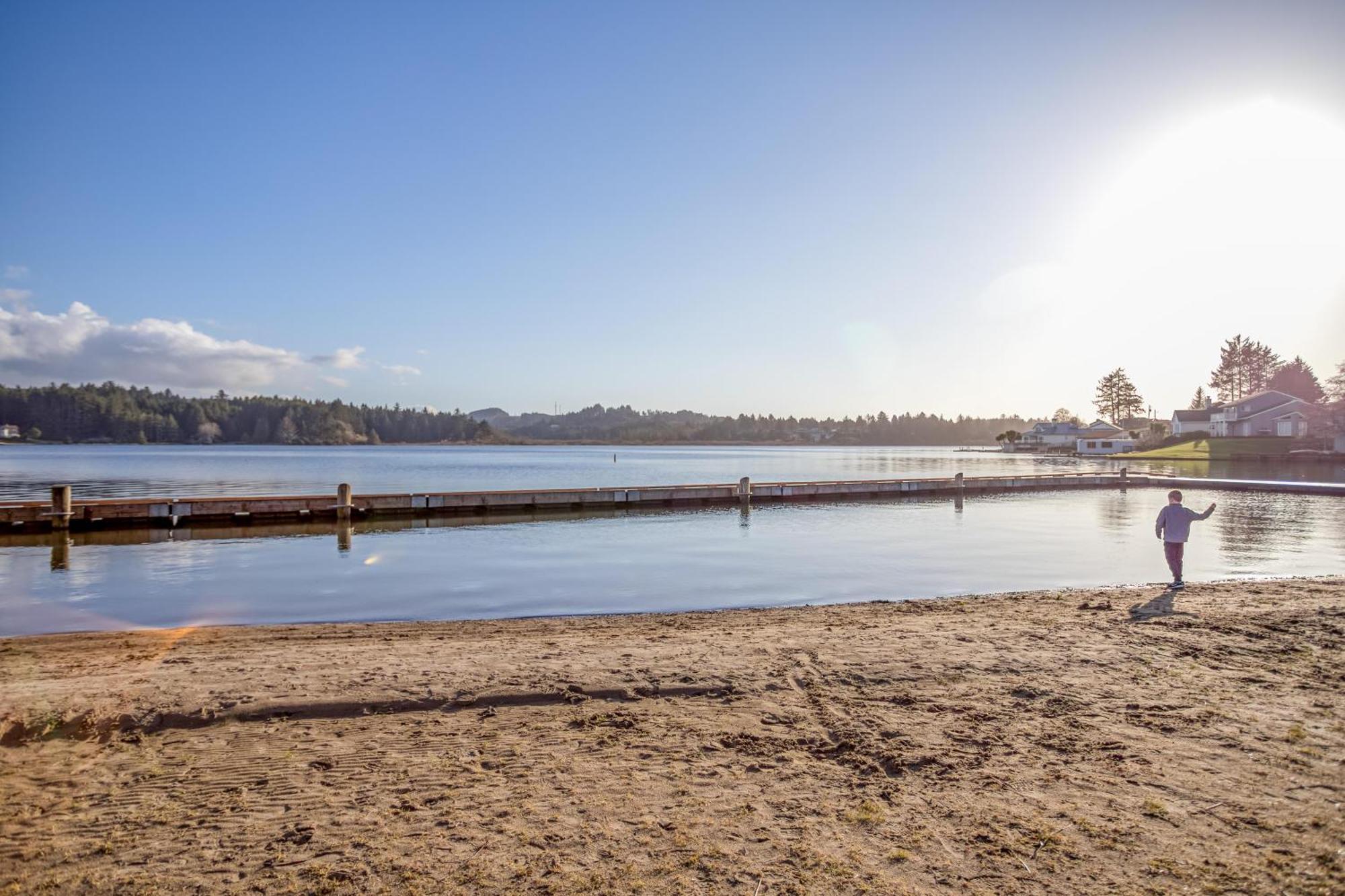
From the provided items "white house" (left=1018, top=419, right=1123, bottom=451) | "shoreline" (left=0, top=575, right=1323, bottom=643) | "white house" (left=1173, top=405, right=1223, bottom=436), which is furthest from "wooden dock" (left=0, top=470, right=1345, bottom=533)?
"white house" (left=1018, top=419, right=1123, bottom=451)

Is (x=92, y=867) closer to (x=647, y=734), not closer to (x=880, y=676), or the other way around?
(x=647, y=734)

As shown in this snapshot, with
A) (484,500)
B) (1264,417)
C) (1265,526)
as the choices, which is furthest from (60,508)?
(1264,417)

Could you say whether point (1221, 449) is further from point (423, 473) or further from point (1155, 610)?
point (1155, 610)

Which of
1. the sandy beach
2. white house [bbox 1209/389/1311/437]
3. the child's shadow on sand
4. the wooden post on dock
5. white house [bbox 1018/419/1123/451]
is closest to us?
the sandy beach

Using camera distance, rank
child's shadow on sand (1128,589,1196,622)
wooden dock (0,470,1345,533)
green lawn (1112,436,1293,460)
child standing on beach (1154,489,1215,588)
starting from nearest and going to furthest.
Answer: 1. child's shadow on sand (1128,589,1196,622)
2. child standing on beach (1154,489,1215,588)
3. wooden dock (0,470,1345,533)
4. green lawn (1112,436,1293,460)

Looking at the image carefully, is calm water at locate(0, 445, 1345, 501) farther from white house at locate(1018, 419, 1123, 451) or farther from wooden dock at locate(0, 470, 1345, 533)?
white house at locate(1018, 419, 1123, 451)

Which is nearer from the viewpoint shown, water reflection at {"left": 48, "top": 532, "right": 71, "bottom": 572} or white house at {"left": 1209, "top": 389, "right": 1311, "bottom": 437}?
water reflection at {"left": 48, "top": 532, "right": 71, "bottom": 572}

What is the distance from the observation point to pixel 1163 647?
25.4 ft

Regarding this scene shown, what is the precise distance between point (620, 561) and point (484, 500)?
13148 millimetres

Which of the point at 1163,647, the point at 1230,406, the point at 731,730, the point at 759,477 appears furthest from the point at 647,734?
the point at 1230,406

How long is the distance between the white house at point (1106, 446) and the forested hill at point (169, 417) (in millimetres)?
163925

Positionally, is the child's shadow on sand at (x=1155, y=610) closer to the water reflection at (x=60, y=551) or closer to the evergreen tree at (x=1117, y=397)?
the water reflection at (x=60, y=551)

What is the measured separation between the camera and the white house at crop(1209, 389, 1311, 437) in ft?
237

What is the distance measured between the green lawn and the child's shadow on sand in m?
69.9
